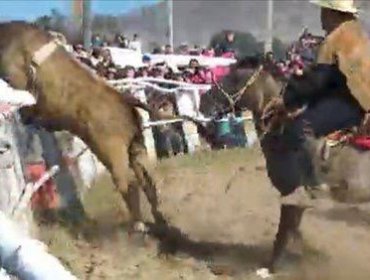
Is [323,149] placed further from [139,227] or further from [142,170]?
[142,170]

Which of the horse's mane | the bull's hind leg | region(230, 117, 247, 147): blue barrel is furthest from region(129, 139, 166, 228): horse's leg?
region(230, 117, 247, 147): blue barrel

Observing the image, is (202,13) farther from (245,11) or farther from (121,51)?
(121,51)

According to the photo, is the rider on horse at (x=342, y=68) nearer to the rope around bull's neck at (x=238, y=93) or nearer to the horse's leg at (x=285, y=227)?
the horse's leg at (x=285, y=227)

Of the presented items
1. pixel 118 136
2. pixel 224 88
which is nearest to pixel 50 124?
pixel 118 136

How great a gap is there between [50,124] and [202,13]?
2606 cm

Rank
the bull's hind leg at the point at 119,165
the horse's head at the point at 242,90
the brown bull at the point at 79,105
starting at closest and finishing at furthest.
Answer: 1. the brown bull at the point at 79,105
2. the bull's hind leg at the point at 119,165
3. the horse's head at the point at 242,90

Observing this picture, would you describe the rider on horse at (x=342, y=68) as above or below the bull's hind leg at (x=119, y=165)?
above

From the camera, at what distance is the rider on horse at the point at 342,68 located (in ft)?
23.5

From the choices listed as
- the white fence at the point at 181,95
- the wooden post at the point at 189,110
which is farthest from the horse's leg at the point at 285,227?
the wooden post at the point at 189,110

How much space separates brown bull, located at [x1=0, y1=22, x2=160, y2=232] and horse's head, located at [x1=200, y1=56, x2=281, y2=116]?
3018 millimetres

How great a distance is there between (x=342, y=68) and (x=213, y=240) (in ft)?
7.10

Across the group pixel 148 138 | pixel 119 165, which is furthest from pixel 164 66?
pixel 119 165

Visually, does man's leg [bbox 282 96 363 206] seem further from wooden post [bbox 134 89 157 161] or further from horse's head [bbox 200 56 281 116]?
horse's head [bbox 200 56 281 116]

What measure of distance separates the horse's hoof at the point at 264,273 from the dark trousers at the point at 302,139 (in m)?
0.54
